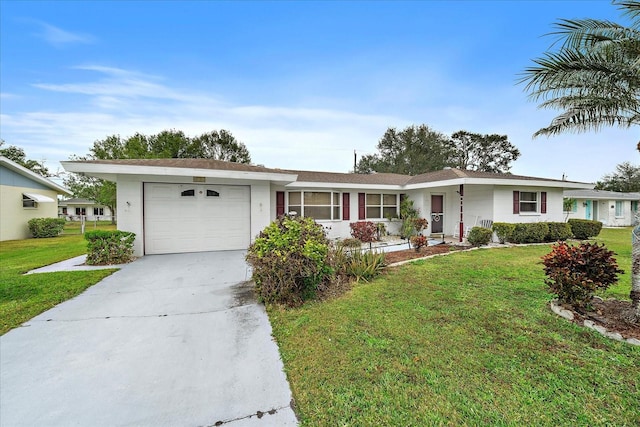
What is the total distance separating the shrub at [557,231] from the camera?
463 inches

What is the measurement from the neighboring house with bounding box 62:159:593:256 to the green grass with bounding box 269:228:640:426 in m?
4.19

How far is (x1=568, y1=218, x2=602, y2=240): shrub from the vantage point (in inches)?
494

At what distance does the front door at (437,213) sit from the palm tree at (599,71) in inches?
351

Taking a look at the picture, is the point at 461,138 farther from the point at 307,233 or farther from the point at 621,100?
the point at 307,233

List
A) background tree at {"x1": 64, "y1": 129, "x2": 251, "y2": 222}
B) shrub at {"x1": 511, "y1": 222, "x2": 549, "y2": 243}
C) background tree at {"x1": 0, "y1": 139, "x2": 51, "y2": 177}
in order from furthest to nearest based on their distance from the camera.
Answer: background tree at {"x1": 0, "y1": 139, "x2": 51, "y2": 177} < background tree at {"x1": 64, "y1": 129, "x2": 251, "y2": 222} < shrub at {"x1": 511, "y1": 222, "x2": 549, "y2": 243}

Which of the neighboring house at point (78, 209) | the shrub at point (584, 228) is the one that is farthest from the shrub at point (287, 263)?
the neighboring house at point (78, 209)

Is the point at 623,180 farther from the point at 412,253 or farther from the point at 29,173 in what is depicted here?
the point at 29,173

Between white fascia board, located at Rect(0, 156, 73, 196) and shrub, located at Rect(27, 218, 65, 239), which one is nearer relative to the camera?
white fascia board, located at Rect(0, 156, 73, 196)

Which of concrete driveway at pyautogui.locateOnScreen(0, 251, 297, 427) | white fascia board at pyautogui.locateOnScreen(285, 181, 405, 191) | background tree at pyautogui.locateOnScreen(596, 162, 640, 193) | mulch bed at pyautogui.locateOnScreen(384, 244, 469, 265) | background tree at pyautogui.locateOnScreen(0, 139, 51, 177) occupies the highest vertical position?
background tree at pyautogui.locateOnScreen(0, 139, 51, 177)

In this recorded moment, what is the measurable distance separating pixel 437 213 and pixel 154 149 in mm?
26065

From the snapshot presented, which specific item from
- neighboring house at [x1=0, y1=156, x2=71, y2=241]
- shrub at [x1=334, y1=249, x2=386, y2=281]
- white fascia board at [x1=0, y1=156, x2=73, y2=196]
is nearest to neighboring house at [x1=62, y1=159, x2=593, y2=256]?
shrub at [x1=334, y1=249, x2=386, y2=281]

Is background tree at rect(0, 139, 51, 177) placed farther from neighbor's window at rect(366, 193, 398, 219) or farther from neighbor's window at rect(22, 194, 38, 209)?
neighbor's window at rect(366, 193, 398, 219)

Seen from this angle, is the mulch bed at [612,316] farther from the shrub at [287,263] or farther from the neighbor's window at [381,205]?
the neighbor's window at [381,205]

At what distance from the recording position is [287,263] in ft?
14.4
